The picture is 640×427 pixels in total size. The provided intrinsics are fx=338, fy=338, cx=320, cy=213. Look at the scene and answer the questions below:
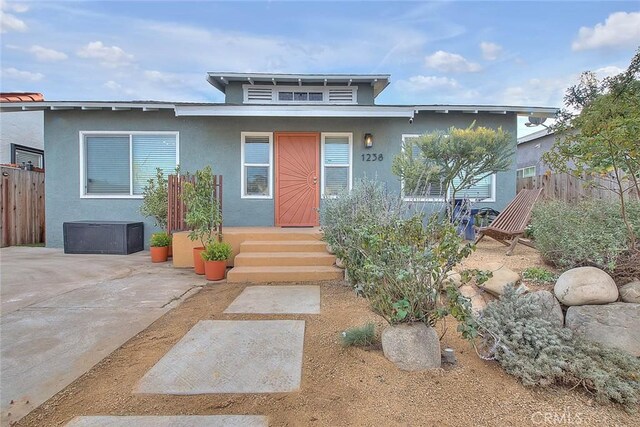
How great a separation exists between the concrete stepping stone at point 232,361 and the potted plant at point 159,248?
3745mm

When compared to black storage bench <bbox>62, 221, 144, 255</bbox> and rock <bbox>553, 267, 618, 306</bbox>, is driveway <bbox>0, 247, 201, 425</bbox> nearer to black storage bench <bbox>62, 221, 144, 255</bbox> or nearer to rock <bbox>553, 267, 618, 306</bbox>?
black storage bench <bbox>62, 221, 144, 255</bbox>

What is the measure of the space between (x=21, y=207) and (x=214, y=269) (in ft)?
23.0

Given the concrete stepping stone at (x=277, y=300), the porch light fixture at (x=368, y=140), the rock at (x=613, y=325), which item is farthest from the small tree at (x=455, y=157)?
the rock at (x=613, y=325)

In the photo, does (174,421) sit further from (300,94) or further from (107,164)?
(300,94)

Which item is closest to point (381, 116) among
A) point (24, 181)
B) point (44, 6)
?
point (44, 6)

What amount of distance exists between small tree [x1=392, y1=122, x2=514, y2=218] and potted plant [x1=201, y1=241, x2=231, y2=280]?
3.36 m

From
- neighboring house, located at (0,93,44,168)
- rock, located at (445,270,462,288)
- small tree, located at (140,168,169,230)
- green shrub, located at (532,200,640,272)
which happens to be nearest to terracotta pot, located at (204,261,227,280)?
small tree, located at (140,168,169,230)

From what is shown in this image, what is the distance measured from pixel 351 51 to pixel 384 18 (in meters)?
2.02

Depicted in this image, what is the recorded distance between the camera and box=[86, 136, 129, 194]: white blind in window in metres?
7.86

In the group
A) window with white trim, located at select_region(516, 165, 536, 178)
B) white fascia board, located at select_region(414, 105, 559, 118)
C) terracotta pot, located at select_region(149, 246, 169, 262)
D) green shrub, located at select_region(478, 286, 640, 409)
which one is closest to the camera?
green shrub, located at select_region(478, 286, 640, 409)

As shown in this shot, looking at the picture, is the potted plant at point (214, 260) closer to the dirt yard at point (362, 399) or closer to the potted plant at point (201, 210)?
the potted plant at point (201, 210)

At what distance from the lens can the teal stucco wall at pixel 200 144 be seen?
7.75 meters

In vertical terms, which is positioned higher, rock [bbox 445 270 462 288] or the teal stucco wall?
the teal stucco wall

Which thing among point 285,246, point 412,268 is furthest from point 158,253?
point 412,268
